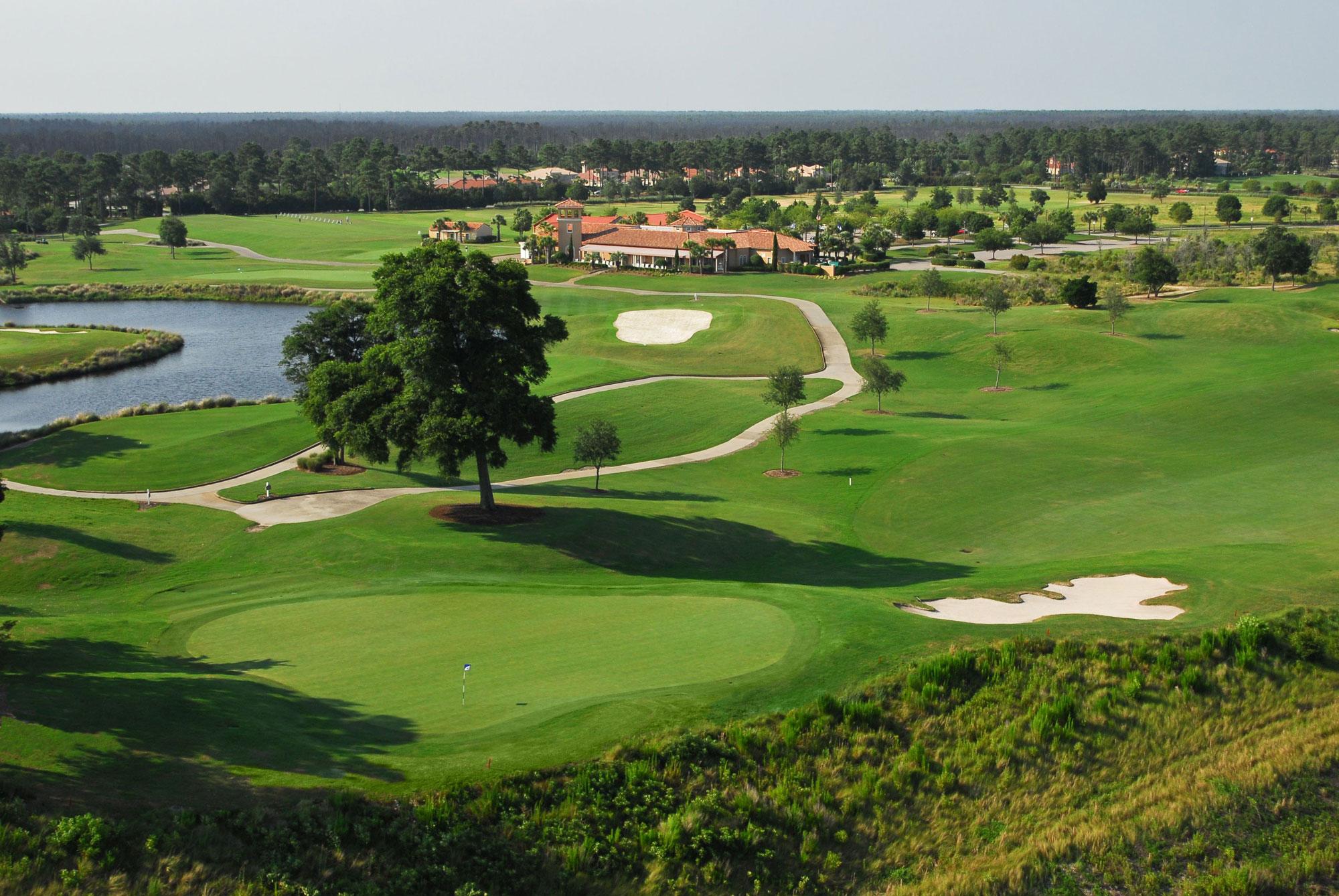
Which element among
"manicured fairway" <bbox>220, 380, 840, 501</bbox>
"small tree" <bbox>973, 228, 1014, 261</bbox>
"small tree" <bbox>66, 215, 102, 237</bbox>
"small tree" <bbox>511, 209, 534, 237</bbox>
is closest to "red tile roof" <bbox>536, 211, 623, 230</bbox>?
"small tree" <bbox>511, 209, 534, 237</bbox>

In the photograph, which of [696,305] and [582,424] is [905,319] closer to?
[696,305]

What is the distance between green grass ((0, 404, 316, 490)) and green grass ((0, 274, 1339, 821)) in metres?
0.87

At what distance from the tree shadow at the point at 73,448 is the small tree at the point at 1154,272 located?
267ft

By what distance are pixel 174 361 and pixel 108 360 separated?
4.95m

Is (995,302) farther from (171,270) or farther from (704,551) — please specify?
(171,270)

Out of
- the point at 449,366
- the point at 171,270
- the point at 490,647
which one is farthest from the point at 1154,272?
the point at 171,270

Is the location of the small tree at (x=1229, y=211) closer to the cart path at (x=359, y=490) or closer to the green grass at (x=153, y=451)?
the cart path at (x=359, y=490)

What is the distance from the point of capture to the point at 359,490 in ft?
149

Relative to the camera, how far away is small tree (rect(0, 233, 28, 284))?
132125 millimetres

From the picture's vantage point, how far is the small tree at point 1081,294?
9294 cm

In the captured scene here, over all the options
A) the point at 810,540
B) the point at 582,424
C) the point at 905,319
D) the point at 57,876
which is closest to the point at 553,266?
the point at 905,319

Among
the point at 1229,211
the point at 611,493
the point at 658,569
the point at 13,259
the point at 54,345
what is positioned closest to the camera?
the point at 658,569

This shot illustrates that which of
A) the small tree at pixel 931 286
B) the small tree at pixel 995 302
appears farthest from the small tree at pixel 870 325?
the small tree at pixel 931 286

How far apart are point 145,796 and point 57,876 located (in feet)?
5.78
